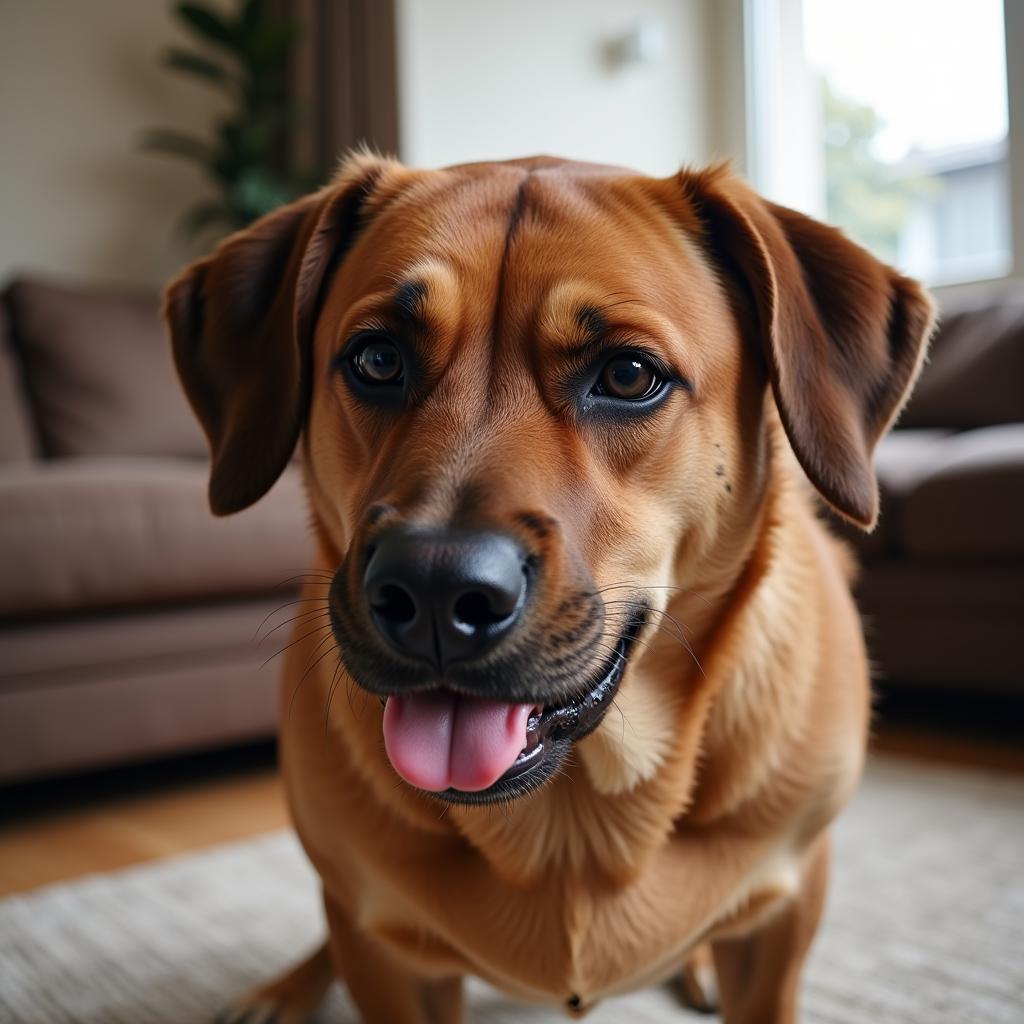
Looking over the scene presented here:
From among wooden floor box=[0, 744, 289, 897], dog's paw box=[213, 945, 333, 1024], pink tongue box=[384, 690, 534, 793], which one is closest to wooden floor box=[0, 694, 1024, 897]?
wooden floor box=[0, 744, 289, 897]

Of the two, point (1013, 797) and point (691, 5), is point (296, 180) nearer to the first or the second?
point (691, 5)

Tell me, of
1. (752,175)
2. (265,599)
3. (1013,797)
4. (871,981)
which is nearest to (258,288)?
(871,981)

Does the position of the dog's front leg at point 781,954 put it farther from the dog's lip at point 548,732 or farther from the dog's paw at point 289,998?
the dog's paw at point 289,998

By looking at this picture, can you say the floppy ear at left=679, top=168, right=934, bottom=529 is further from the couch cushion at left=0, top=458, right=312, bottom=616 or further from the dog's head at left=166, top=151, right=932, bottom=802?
the couch cushion at left=0, top=458, right=312, bottom=616

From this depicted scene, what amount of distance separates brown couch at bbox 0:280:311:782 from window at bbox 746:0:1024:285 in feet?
8.80

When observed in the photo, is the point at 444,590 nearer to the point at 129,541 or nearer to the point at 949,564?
the point at 129,541

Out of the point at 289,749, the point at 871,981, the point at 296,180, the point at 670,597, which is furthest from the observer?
the point at 296,180

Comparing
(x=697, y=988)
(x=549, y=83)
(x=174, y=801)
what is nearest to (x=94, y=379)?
(x=174, y=801)

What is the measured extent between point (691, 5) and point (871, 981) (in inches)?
163

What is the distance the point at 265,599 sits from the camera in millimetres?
2439

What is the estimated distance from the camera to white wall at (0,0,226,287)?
3959 millimetres

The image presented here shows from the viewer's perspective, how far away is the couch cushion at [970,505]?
7.47 ft

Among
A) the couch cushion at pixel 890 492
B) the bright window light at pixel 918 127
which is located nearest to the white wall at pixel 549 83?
the bright window light at pixel 918 127

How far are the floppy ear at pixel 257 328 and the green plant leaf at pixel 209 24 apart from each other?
3.16 meters
